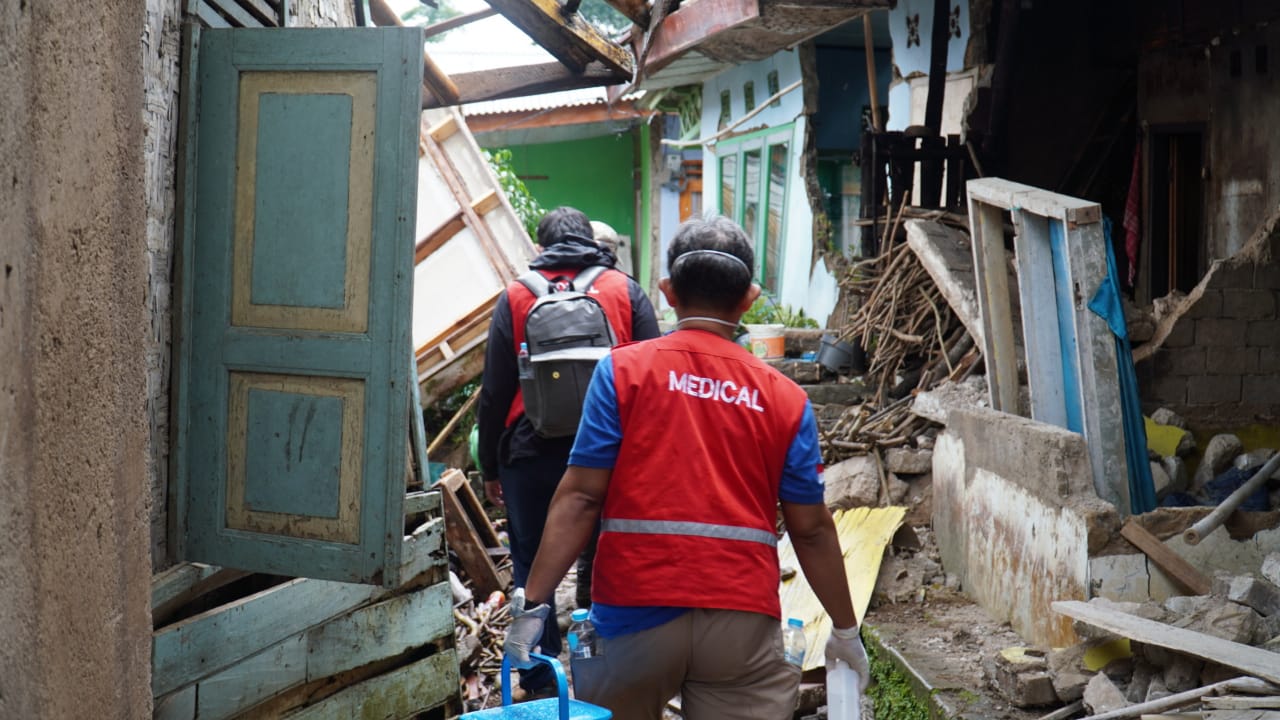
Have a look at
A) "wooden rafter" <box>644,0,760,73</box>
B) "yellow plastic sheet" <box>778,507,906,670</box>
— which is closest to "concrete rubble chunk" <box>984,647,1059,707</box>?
"yellow plastic sheet" <box>778,507,906,670</box>

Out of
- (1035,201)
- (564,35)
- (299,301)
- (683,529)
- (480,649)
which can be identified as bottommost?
(480,649)

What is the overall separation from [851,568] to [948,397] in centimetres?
193

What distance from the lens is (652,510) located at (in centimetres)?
289

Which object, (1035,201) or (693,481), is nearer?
(693,481)

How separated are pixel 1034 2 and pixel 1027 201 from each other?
486 centimetres

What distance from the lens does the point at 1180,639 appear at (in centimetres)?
408

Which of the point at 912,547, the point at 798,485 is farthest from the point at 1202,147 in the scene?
the point at 798,485

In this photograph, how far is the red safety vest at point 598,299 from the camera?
4844 mm

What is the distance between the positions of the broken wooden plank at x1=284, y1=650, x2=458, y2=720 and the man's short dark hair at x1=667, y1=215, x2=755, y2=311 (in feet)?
6.67

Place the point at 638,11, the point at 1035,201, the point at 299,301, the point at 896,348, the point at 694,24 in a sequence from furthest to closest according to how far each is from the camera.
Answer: the point at 694,24, the point at 896,348, the point at 638,11, the point at 1035,201, the point at 299,301

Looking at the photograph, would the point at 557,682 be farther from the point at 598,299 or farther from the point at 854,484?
the point at 854,484

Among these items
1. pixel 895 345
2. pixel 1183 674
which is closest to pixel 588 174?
pixel 895 345

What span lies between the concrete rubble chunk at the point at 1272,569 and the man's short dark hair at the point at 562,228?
287cm

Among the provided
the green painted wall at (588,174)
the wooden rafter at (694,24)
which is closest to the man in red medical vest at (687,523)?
the wooden rafter at (694,24)
